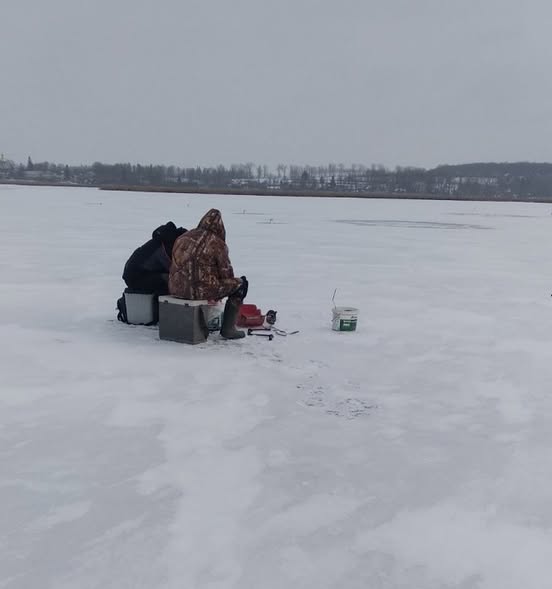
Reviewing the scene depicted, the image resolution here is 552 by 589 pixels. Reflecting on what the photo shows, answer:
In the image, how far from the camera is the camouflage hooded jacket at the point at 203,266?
6004mm

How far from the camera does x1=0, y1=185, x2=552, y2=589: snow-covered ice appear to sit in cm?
271

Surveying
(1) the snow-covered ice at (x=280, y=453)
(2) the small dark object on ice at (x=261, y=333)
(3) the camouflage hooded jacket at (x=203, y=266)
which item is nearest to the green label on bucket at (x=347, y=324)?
(1) the snow-covered ice at (x=280, y=453)

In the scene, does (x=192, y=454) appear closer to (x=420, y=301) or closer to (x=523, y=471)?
(x=523, y=471)

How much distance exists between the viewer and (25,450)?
3.66 metres

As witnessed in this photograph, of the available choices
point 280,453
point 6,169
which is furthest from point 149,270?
point 6,169

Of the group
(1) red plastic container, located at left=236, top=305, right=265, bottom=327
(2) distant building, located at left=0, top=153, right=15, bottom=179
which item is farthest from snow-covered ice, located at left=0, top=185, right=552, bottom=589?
(2) distant building, located at left=0, top=153, right=15, bottom=179

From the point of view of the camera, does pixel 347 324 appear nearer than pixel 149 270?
No

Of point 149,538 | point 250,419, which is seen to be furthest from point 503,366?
point 149,538

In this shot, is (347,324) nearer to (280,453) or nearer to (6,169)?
(280,453)

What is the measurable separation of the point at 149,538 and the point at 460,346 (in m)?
4.44

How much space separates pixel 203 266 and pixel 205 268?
28 mm

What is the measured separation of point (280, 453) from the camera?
12.3ft

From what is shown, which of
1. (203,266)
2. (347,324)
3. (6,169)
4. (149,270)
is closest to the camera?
(203,266)

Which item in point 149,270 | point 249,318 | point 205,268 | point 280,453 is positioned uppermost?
point 205,268
